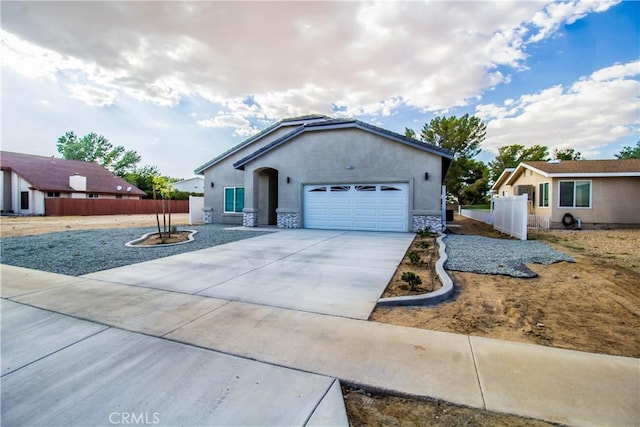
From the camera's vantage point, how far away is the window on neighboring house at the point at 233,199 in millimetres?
18172

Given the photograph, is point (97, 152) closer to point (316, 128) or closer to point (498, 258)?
point (316, 128)

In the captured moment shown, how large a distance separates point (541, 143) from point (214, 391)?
4932 centimetres

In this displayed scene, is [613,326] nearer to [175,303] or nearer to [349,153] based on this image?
[175,303]

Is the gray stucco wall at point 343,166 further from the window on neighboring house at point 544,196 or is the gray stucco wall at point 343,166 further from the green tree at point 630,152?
the green tree at point 630,152

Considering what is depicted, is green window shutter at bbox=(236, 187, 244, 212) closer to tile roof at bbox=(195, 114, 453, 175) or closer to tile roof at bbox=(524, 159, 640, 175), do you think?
tile roof at bbox=(195, 114, 453, 175)

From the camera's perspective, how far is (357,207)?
553 inches

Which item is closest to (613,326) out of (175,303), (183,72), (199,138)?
(175,303)

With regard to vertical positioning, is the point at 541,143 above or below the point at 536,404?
above

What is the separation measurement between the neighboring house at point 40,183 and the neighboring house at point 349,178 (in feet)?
81.7

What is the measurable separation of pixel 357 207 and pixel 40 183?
104 feet

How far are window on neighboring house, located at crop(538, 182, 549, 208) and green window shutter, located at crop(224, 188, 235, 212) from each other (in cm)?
1867

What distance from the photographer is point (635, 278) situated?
5770 millimetres

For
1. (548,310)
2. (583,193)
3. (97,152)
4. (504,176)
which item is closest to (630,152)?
(504,176)

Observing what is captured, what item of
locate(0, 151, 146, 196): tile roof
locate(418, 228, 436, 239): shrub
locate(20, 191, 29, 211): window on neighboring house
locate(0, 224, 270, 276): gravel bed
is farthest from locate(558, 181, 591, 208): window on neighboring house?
locate(20, 191, 29, 211): window on neighboring house
